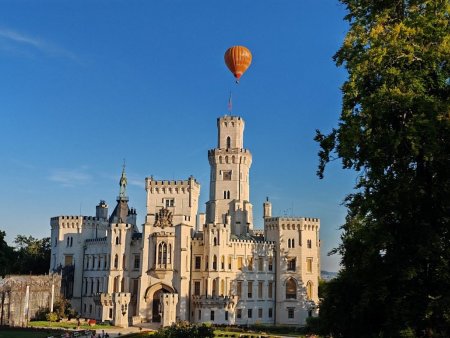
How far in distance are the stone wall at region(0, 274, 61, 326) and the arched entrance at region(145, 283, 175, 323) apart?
11.7 meters

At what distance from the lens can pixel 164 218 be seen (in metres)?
61.3

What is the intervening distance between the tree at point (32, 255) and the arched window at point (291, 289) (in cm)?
3479

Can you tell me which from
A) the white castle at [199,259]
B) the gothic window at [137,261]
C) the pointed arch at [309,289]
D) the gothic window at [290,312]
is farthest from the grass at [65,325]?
the pointed arch at [309,289]

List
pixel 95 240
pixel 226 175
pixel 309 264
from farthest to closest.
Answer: pixel 226 175 → pixel 95 240 → pixel 309 264

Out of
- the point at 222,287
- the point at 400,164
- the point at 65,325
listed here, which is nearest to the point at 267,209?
the point at 222,287

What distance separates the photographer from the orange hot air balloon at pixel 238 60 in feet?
196

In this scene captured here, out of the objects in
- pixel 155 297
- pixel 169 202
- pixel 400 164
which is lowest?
pixel 155 297

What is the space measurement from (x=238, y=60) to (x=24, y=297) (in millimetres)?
33098

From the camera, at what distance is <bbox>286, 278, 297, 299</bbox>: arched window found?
63.3 meters

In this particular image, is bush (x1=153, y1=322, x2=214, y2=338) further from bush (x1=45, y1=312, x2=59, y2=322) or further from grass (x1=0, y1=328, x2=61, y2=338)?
bush (x1=45, y1=312, x2=59, y2=322)

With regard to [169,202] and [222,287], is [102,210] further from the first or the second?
[222,287]

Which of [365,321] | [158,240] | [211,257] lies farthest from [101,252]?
[365,321]

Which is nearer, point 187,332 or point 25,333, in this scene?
point 187,332

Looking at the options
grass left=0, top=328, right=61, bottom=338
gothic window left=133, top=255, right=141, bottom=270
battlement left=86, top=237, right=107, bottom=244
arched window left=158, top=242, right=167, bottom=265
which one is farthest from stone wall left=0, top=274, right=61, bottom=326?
arched window left=158, top=242, right=167, bottom=265
